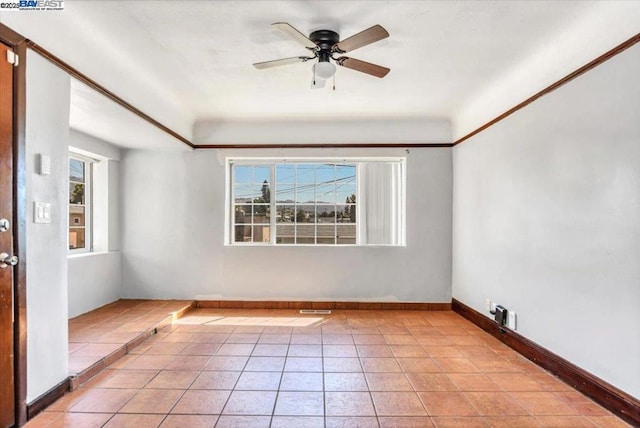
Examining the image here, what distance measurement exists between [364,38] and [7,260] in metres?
2.34

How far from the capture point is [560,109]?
8.51 ft

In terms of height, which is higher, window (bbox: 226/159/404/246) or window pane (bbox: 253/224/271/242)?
window (bbox: 226/159/404/246)

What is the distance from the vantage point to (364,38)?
2.18 m

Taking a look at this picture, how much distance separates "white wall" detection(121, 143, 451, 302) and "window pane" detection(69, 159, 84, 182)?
18.3 inches

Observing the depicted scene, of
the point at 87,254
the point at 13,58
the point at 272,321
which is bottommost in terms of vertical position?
the point at 272,321

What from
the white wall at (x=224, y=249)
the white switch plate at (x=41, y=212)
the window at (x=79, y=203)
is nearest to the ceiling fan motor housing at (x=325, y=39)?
the white switch plate at (x=41, y=212)

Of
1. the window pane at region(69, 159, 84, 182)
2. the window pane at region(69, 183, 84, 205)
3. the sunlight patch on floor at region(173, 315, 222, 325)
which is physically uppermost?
the window pane at region(69, 159, 84, 182)

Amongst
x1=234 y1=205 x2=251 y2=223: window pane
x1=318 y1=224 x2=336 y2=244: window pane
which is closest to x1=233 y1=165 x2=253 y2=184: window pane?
x1=234 y1=205 x2=251 y2=223: window pane

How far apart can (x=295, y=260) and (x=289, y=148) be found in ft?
4.73

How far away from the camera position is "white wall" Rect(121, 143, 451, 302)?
4570 mm

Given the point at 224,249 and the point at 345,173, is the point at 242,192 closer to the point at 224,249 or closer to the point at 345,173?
the point at 224,249

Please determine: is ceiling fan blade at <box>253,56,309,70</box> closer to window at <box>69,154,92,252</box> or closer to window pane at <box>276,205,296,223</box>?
window pane at <box>276,205,296,223</box>

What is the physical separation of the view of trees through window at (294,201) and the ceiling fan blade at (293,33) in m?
2.44

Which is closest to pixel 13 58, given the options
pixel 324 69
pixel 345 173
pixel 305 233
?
pixel 324 69
